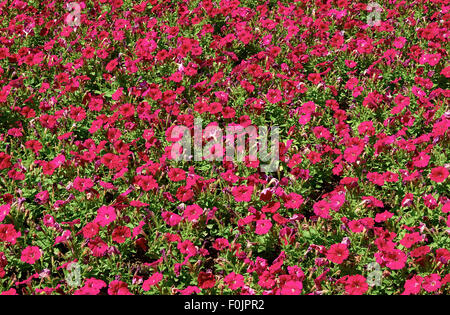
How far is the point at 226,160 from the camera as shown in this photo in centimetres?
541

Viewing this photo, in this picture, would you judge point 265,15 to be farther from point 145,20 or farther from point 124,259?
point 124,259

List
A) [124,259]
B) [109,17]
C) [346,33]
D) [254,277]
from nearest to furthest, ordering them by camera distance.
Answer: [254,277], [124,259], [346,33], [109,17]

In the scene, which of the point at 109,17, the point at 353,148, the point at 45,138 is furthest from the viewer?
the point at 109,17

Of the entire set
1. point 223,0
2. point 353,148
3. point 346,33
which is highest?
point 223,0

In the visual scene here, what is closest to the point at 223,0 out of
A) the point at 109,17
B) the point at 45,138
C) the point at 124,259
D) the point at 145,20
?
the point at 145,20

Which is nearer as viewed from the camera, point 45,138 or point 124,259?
point 124,259

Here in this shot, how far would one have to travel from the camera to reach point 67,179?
5.40 m

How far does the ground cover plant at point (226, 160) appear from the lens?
14.5 ft

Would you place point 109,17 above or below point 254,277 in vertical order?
above

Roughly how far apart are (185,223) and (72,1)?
531 cm

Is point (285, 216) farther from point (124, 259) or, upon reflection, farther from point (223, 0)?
point (223, 0)

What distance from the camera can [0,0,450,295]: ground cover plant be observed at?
14.5 feet

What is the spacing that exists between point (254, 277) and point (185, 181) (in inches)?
55.0

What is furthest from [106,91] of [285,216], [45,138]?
[285,216]
